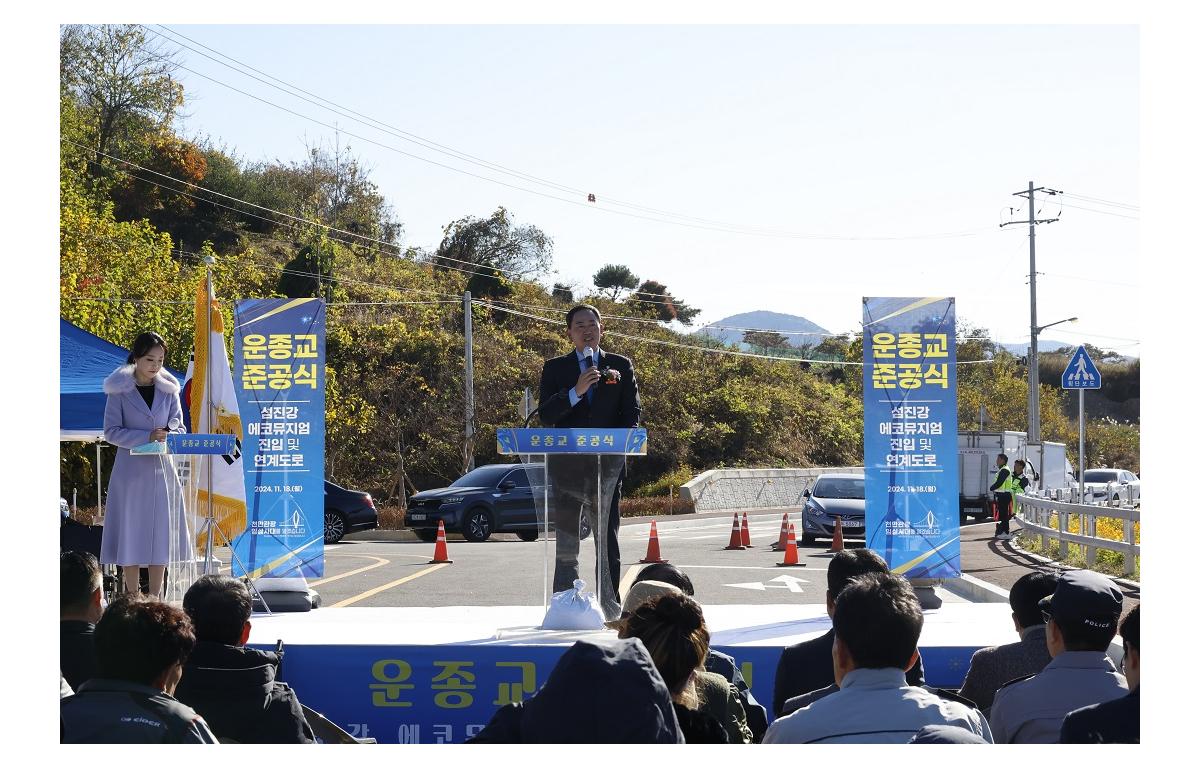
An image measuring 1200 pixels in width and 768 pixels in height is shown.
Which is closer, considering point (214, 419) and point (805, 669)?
point (805, 669)

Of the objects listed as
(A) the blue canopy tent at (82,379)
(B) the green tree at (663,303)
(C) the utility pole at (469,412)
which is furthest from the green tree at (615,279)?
(A) the blue canopy tent at (82,379)

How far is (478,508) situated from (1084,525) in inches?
412

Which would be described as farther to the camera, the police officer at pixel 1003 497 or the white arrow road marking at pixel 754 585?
the police officer at pixel 1003 497

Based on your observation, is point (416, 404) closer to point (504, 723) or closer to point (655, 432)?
point (655, 432)

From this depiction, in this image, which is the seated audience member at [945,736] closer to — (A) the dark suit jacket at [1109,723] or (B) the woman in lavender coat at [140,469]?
(A) the dark suit jacket at [1109,723]

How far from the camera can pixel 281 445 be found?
30.0ft

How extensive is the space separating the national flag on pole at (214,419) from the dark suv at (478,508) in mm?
13413

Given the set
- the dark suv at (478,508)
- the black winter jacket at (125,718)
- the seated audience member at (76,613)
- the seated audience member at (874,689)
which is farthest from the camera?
the dark suv at (478,508)

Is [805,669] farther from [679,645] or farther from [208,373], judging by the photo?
[208,373]

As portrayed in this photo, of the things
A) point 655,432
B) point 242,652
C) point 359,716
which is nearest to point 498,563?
point 359,716

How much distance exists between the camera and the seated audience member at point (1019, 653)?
4.71 m

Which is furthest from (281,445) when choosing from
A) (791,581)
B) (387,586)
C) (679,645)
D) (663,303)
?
(663,303)

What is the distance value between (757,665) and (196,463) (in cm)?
436

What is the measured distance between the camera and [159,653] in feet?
12.3
